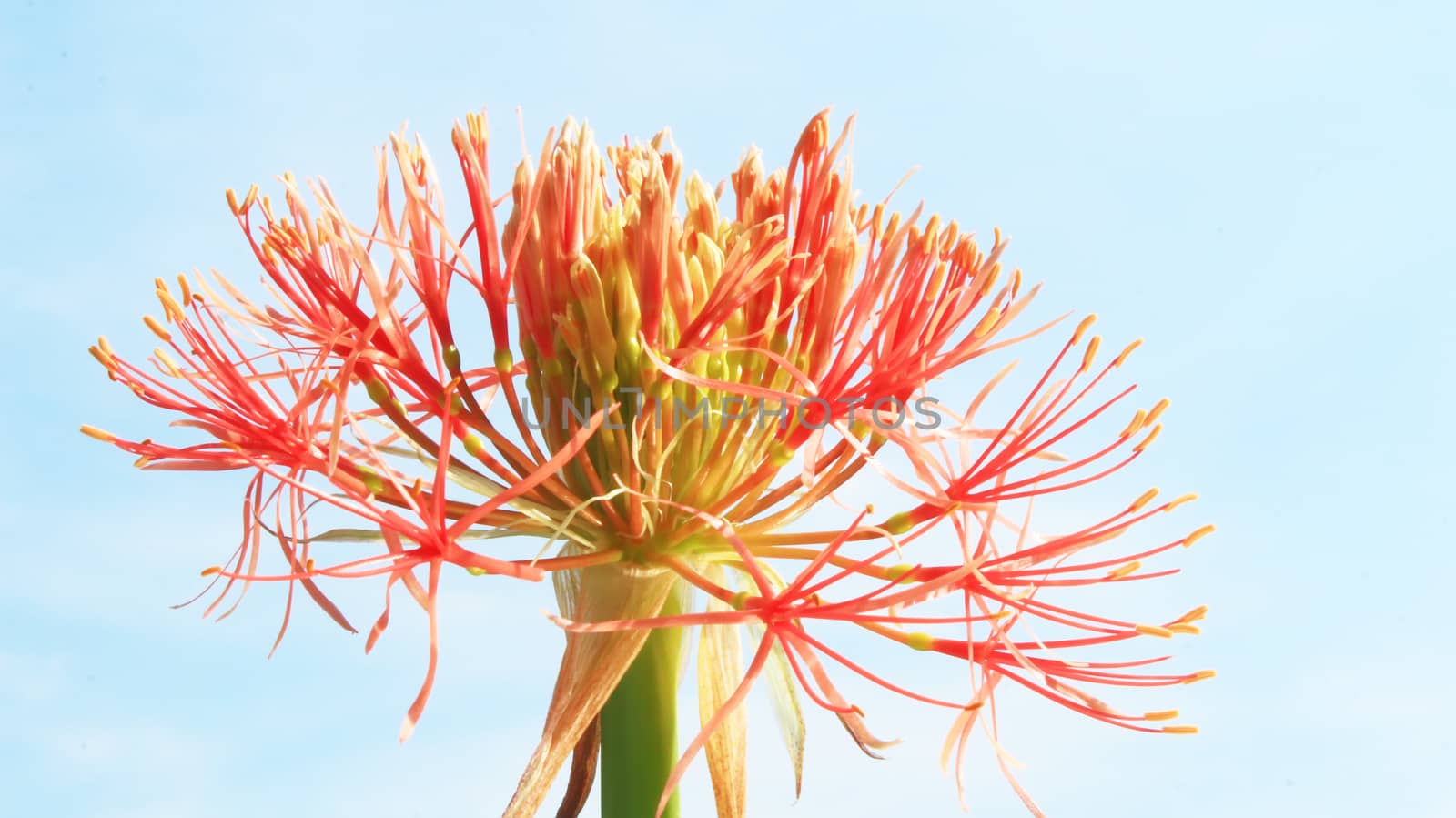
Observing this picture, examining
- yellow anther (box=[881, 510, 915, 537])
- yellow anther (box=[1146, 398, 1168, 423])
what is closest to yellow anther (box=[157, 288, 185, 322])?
yellow anther (box=[881, 510, 915, 537])

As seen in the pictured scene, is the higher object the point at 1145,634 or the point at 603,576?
the point at 603,576

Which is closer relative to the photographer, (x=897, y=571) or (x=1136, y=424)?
(x=897, y=571)

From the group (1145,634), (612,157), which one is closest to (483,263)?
(612,157)

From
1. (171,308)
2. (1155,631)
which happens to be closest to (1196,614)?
(1155,631)

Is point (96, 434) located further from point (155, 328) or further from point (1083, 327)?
point (1083, 327)

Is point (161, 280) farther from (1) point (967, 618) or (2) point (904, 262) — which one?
(1) point (967, 618)

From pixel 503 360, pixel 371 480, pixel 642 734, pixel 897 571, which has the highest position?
pixel 503 360

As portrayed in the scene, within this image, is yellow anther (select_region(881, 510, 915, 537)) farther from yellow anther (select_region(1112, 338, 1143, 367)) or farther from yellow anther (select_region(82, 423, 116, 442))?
yellow anther (select_region(82, 423, 116, 442))
